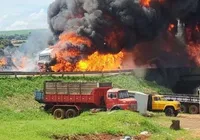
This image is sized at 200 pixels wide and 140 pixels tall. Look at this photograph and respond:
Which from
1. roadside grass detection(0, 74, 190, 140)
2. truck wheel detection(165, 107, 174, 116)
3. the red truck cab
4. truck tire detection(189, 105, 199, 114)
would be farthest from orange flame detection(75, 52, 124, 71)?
the red truck cab

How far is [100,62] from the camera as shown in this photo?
66812 mm

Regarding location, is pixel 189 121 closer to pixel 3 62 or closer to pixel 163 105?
pixel 163 105

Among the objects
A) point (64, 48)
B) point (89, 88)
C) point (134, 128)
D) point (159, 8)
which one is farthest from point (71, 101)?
point (159, 8)

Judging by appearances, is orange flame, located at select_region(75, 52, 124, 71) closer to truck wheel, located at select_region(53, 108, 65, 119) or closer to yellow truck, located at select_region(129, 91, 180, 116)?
yellow truck, located at select_region(129, 91, 180, 116)

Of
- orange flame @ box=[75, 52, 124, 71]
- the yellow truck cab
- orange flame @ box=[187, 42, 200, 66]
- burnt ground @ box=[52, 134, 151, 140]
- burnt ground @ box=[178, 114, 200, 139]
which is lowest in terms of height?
burnt ground @ box=[178, 114, 200, 139]

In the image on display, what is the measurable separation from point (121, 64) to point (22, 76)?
883 inches

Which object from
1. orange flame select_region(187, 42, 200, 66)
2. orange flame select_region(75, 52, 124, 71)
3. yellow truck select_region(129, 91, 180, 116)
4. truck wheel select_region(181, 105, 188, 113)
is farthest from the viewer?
orange flame select_region(187, 42, 200, 66)

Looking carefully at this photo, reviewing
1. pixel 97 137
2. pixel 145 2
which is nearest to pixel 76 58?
pixel 145 2

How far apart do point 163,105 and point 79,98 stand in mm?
9962

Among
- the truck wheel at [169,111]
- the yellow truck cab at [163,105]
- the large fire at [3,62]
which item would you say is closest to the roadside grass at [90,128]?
the truck wheel at [169,111]

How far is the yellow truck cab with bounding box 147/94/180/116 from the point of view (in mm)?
44312

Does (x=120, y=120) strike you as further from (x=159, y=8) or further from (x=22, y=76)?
(x=159, y=8)

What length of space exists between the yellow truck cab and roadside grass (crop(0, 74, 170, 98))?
10.1 meters

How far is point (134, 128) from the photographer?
28688mm
